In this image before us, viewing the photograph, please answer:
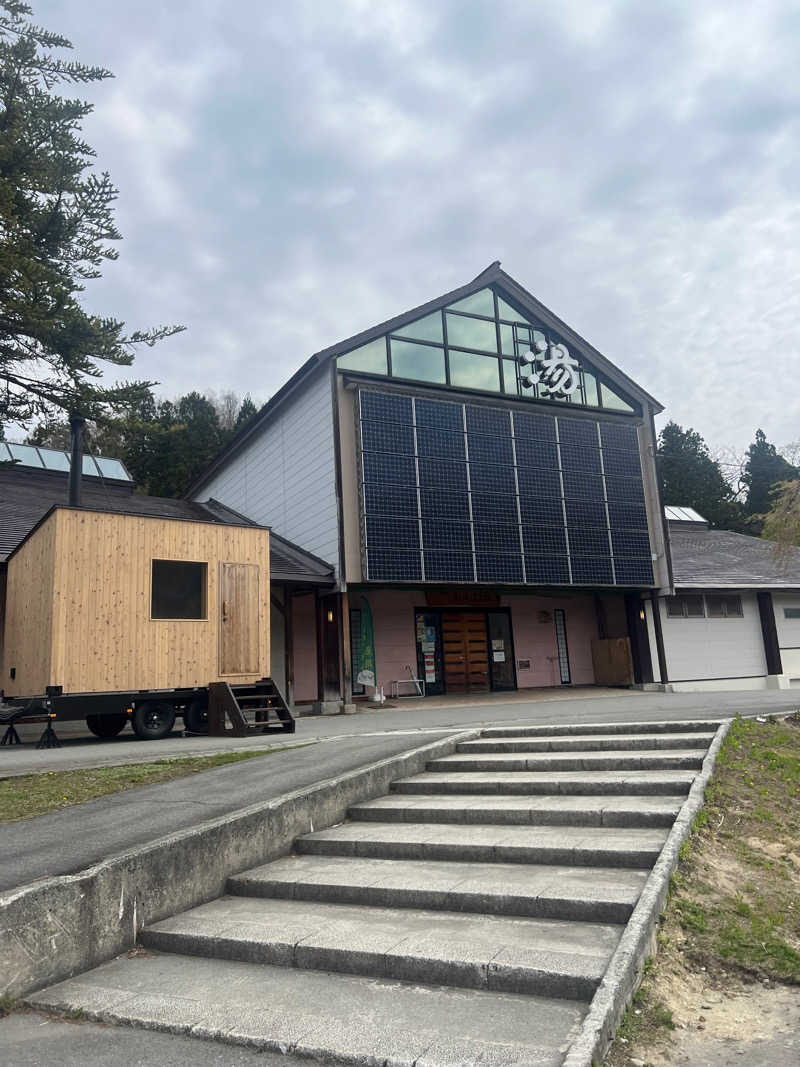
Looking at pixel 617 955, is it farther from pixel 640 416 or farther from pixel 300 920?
pixel 640 416

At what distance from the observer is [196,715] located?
42.5 ft

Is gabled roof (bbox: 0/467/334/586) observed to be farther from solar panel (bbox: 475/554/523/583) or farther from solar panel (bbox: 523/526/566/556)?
solar panel (bbox: 523/526/566/556)

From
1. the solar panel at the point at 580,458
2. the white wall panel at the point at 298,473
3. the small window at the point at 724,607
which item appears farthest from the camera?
the small window at the point at 724,607

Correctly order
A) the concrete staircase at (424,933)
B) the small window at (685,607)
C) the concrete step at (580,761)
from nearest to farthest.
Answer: the concrete staircase at (424,933)
the concrete step at (580,761)
the small window at (685,607)

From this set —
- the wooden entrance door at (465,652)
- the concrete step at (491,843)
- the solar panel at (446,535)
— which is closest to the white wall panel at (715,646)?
the wooden entrance door at (465,652)

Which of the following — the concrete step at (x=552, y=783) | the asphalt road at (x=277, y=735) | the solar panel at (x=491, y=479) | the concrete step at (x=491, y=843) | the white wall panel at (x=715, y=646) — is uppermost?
the solar panel at (x=491, y=479)

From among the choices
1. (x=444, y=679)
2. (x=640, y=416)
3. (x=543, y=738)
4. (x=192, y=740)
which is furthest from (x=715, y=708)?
(x=640, y=416)

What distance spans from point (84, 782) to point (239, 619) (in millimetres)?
6063

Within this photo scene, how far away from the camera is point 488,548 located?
1894 cm

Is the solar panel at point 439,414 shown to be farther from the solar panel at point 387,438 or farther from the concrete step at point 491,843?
the concrete step at point 491,843

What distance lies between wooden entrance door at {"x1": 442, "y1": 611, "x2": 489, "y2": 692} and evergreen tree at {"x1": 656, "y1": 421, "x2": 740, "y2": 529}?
25.2 meters

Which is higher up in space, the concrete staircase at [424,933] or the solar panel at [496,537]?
the solar panel at [496,537]

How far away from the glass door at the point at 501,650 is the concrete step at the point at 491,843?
53.2 ft

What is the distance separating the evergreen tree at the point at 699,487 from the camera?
1783 inches
